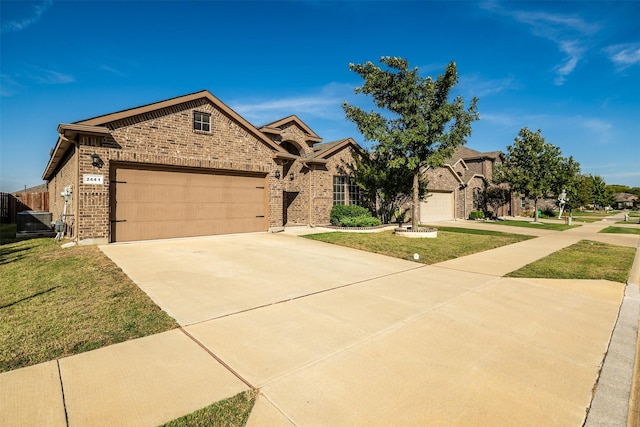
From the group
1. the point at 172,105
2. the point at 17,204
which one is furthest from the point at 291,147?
the point at 17,204

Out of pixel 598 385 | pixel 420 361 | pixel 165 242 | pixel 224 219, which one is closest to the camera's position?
pixel 598 385

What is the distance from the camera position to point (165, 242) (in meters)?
10.7

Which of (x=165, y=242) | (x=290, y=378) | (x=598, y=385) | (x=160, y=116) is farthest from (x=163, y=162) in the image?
(x=598, y=385)

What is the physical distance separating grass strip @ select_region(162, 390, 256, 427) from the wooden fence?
2372 cm

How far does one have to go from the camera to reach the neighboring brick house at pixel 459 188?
23.0 meters

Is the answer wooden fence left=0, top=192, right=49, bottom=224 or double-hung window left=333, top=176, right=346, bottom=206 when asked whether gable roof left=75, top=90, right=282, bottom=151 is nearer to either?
double-hung window left=333, top=176, right=346, bottom=206

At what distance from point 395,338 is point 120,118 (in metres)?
10.7

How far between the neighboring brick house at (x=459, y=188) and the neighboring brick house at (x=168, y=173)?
11.0 m

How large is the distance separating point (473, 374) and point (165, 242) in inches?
403

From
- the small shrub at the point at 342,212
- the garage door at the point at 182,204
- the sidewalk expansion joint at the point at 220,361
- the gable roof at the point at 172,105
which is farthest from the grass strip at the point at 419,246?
the sidewalk expansion joint at the point at 220,361

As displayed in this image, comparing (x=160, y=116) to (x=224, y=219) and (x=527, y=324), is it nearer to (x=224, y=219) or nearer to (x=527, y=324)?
(x=224, y=219)

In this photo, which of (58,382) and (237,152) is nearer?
(58,382)

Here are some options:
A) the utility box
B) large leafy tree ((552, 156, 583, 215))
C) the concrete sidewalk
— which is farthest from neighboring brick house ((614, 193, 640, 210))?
the utility box

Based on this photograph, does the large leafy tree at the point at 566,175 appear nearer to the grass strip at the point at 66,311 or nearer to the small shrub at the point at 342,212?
the small shrub at the point at 342,212
